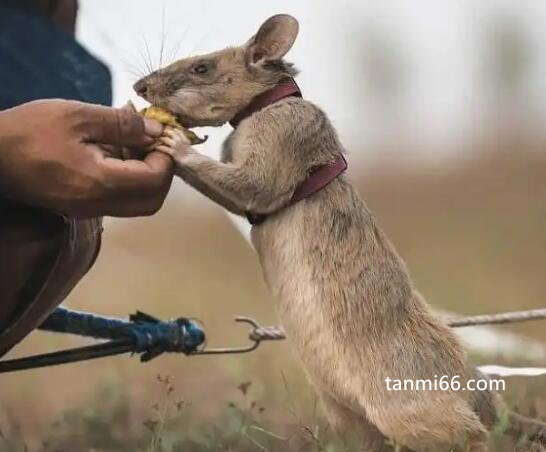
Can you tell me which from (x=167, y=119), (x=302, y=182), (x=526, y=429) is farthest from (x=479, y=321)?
(x=167, y=119)

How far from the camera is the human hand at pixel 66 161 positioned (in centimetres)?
56

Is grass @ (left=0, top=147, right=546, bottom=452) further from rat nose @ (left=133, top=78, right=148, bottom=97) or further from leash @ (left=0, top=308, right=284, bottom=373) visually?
rat nose @ (left=133, top=78, right=148, bottom=97)

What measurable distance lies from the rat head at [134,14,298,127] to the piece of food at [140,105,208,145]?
0.4 inches

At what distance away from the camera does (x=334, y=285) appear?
715 millimetres

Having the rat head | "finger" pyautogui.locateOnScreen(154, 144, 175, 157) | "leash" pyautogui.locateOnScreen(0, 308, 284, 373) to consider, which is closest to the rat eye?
the rat head

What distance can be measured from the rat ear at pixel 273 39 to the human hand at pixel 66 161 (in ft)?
0.62

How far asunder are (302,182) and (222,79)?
106 millimetres

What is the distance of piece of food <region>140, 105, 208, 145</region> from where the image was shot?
691mm

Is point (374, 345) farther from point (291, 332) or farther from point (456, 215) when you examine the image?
point (456, 215)

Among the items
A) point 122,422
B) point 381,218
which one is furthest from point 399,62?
point 122,422

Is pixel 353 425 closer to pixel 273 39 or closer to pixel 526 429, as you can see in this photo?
pixel 526 429

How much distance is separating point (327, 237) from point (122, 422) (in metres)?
0.37

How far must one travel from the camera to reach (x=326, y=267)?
0.72m

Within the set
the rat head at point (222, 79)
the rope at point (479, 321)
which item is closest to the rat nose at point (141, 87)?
the rat head at point (222, 79)
